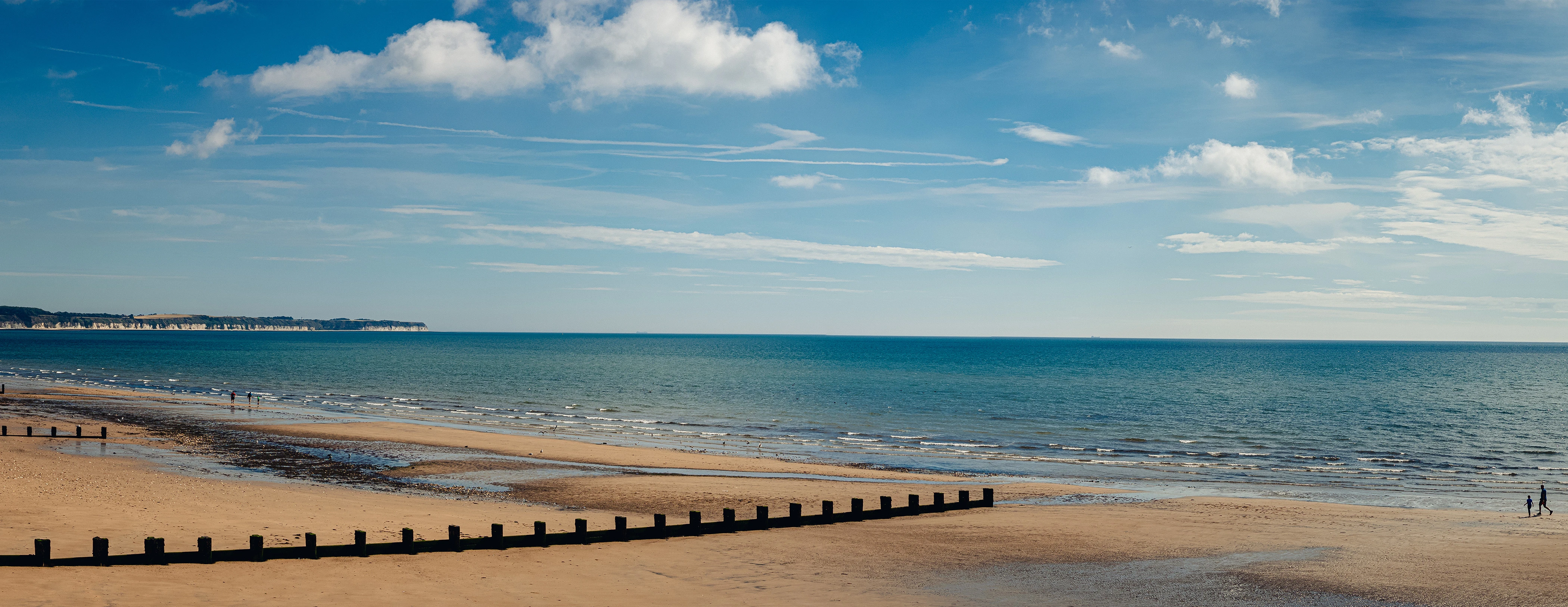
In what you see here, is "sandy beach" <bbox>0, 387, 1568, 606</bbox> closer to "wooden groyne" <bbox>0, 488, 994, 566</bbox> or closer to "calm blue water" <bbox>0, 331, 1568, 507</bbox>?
"wooden groyne" <bbox>0, 488, 994, 566</bbox>

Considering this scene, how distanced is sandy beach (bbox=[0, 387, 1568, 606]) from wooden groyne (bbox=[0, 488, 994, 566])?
0.18 metres

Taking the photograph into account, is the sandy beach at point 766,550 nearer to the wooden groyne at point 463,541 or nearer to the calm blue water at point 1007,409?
the wooden groyne at point 463,541

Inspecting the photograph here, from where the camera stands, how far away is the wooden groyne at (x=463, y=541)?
14.4 metres

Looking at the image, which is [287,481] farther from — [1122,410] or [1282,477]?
[1122,410]

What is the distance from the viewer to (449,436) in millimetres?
43969

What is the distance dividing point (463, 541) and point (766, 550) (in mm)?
5719

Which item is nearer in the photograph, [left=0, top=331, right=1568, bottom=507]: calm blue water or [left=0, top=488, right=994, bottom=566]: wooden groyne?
[left=0, top=488, right=994, bottom=566]: wooden groyne

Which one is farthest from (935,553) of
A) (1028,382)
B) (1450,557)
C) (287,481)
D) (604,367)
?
(604,367)

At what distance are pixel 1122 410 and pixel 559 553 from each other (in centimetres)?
5864

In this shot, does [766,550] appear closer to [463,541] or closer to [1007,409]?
[463,541]

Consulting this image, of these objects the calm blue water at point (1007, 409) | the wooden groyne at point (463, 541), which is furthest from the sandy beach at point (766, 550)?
the calm blue water at point (1007, 409)

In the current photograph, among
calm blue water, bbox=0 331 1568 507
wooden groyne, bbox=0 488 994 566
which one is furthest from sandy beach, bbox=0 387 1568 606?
calm blue water, bbox=0 331 1568 507

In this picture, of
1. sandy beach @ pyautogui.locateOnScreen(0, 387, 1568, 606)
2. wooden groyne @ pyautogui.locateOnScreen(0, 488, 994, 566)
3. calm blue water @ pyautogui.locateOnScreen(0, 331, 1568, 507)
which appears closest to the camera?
wooden groyne @ pyautogui.locateOnScreen(0, 488, 994, 566)

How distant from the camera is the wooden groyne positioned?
1437 cm
